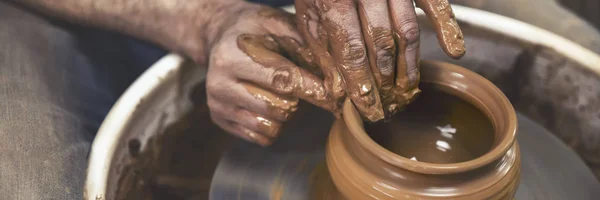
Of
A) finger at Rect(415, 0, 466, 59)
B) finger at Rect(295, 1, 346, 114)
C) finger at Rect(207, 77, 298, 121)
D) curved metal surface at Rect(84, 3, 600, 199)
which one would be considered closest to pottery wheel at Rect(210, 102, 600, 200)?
curved metal surface at Rect(84, 3, 600, 199)

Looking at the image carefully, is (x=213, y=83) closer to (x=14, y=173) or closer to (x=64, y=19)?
(x=14, y=173)

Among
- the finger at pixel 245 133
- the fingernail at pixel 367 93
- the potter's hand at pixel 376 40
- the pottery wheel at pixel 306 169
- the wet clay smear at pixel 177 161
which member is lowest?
the wet clay smear at pixel 177 161

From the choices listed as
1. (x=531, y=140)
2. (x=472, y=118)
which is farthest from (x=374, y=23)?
(x=531, y=140)

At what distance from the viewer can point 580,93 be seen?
1261 mm

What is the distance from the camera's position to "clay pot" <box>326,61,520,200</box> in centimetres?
80


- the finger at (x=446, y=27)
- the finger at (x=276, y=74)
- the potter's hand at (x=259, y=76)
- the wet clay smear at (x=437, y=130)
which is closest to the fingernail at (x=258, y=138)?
the potter's hand at (x=259, y=76)

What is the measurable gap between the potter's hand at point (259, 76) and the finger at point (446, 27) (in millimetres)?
231

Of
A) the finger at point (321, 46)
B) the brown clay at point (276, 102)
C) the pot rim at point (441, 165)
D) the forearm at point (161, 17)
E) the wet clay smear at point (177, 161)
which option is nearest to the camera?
the pot rim at point (441, 165)

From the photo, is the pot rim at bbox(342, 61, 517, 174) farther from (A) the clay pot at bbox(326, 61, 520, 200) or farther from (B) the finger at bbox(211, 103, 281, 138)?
(B) the finger at bbox(211, 103, 281, 138)

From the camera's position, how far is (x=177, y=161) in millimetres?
1236

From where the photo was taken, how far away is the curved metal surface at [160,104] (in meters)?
1.08

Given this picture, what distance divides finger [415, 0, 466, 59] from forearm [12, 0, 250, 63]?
0.52 meters

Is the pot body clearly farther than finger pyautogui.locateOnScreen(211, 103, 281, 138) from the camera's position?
No

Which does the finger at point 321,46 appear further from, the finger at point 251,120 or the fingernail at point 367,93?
the finger at point 251,120
